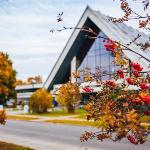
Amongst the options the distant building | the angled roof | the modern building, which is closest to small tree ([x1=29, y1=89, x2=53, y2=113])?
the modern building

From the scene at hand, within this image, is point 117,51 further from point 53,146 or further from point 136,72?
point 53,146

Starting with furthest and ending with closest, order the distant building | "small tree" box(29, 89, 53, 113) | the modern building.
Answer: the distant building
"small tree" box(29, 89, 53, 113)
the modern building

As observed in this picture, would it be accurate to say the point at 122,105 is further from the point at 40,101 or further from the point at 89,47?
the point at 89,47

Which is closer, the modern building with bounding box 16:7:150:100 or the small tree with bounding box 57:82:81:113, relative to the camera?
the small tree with bounding box 57:82:81:113

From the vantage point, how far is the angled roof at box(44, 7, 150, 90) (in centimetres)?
4325

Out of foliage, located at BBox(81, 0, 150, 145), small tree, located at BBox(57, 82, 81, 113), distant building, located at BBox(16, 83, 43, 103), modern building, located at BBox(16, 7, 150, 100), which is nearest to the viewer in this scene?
foliage, located at BBox(81, 0, 150, 145)

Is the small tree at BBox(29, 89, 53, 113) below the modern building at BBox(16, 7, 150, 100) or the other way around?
below

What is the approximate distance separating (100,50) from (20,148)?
113ft

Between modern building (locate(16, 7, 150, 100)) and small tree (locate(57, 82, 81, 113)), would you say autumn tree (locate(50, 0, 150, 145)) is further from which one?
modern building (locate(16, 7, 150, 100))

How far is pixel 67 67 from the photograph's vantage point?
5266 centimetres

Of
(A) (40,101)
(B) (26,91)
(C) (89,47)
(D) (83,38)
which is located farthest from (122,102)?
(B) (26,91)

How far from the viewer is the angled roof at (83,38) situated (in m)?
43.2

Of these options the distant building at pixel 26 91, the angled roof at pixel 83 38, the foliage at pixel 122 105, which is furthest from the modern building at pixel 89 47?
the foliage at pixel 122 105

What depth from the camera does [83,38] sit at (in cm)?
4878
